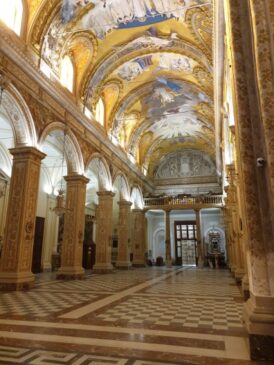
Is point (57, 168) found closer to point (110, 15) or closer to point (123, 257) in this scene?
point (123, 257)

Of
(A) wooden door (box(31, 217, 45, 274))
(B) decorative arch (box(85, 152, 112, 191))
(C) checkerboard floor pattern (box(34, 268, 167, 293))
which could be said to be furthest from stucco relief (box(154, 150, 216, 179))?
(C) checkerboard floor pattern (box(34, 268, 167, 293))

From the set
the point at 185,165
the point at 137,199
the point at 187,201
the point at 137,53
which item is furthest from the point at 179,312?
the point at 185,165

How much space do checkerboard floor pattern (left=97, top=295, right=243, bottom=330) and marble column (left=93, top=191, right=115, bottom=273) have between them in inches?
313

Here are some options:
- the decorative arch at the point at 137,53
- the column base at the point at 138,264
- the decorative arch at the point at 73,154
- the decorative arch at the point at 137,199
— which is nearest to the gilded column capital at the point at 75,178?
the decorative arch at the point at 73,154

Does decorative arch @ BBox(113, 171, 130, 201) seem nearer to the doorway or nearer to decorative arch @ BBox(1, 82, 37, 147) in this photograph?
the doorway

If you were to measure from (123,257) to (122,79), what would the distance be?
10422mm

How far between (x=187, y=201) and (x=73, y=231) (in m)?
12.2

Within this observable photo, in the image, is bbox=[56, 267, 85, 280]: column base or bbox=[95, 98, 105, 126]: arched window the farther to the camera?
bbox=[95, 98, 105, 126]: arched window

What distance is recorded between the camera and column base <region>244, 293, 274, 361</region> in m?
2.96

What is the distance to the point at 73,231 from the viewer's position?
11820mm

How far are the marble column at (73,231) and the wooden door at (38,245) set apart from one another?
4.24 m

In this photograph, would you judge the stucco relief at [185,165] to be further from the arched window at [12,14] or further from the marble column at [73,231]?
the arched window at [12,14]

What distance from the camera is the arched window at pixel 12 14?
8.61 m

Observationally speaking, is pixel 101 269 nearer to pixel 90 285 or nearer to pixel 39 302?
pixel 90 285
